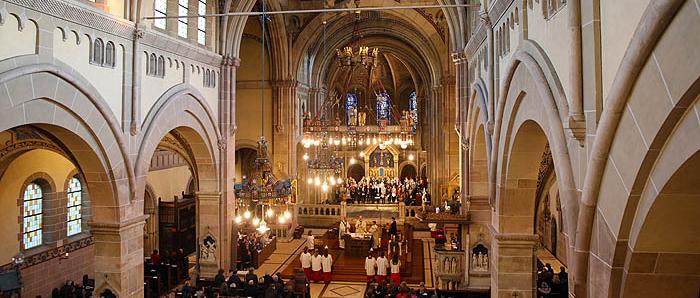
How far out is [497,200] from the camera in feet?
34.8

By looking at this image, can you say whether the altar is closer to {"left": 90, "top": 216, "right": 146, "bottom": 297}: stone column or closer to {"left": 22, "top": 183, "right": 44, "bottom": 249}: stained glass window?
{"left": 90, "top": 216, "right": 146, "bottom": 297}: stone column

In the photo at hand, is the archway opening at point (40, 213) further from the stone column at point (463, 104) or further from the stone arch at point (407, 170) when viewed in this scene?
the stone arch at point (407, 170)

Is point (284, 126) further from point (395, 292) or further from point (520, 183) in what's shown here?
point (520, 183)

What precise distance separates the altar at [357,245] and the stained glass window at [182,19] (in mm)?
11103

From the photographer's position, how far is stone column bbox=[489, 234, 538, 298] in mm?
10398

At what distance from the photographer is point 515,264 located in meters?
10.6

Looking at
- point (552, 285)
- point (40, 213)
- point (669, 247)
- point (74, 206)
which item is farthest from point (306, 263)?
point (669, 247)

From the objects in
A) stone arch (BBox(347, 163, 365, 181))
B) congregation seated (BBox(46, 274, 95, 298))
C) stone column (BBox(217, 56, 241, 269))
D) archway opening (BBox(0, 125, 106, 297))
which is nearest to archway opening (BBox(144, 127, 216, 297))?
stone column (BBox(217, 56, 241, 269))

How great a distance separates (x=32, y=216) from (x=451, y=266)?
13.8 meters

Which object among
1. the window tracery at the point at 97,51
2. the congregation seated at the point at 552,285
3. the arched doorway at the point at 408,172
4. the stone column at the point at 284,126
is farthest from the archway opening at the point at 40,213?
the arched doorway at the point at 408,172

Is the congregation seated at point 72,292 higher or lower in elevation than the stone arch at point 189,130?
lower

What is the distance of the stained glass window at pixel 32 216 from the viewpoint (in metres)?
15.8

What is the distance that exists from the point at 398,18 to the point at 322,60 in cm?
595

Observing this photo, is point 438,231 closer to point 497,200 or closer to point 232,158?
point 232,158
